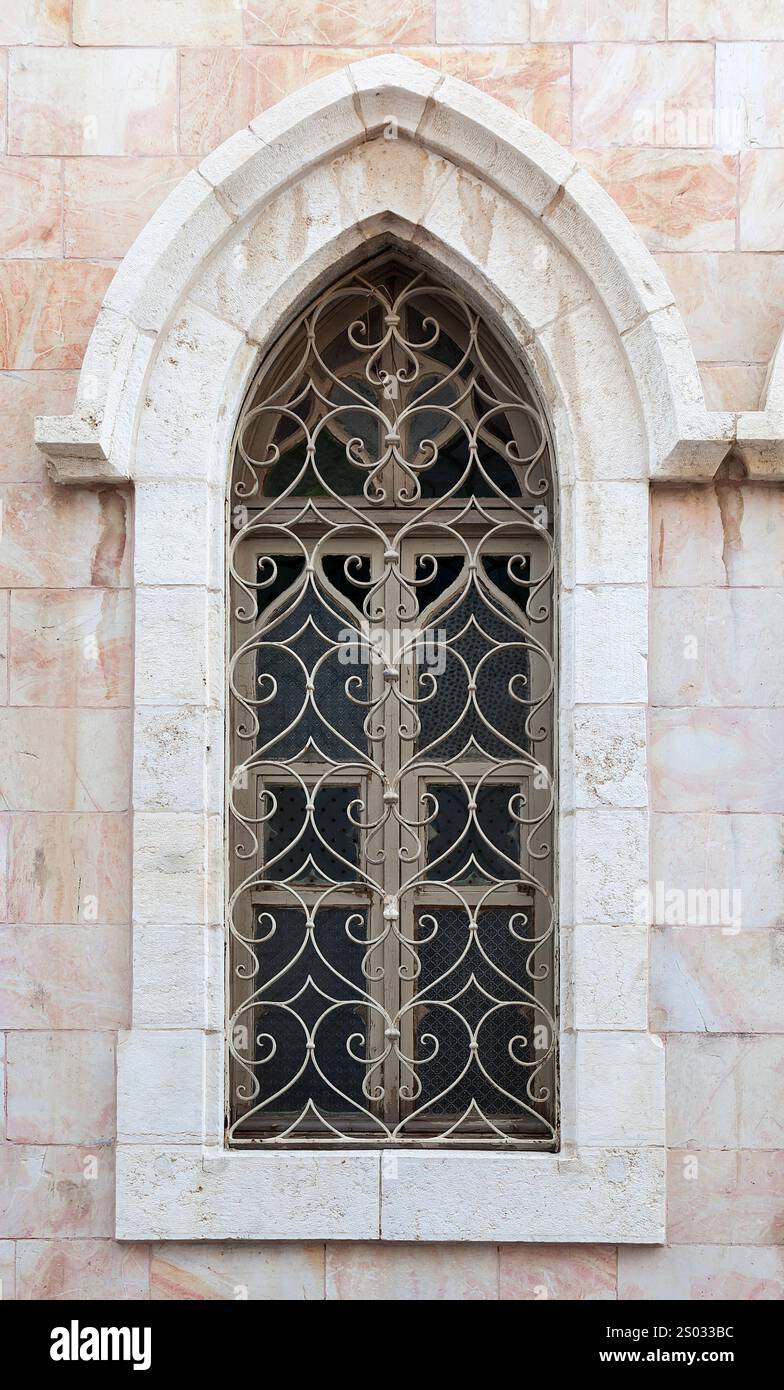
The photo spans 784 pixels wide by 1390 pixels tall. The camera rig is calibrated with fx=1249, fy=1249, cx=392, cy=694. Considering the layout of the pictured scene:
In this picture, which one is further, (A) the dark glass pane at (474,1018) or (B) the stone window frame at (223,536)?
(A) the dark glass pane at (474,1018)

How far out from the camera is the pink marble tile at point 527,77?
448 centimetres

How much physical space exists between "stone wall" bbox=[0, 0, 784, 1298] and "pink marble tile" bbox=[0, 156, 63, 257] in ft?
0.03

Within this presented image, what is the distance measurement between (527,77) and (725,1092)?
3676 millimetres

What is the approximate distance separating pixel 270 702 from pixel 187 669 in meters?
0.39

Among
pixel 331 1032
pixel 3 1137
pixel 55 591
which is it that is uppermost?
pixel 55 591

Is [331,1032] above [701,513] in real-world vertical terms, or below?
below

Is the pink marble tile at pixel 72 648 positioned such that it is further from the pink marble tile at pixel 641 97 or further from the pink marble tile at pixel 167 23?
the pink marble tile at pixel 641 97

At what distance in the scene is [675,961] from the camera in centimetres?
440

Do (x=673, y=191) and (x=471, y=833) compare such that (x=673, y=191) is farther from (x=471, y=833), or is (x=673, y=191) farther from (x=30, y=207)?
(x=471, y=833)

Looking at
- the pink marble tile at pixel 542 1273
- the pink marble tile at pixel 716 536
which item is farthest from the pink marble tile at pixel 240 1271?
the pink marble tile at pixel 716 536

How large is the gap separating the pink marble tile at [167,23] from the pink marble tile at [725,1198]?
171 inches

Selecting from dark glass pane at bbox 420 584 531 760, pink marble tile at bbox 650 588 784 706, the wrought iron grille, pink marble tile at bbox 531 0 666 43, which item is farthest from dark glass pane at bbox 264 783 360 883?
pink marble tile at bbox 531 0 666 43
